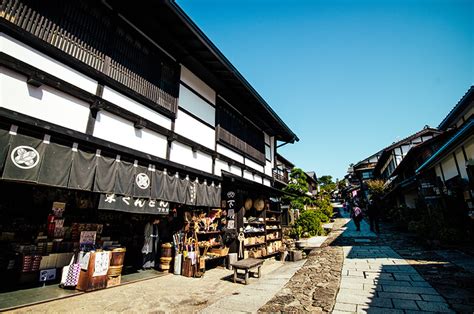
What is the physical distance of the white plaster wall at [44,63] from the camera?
13.9 ft

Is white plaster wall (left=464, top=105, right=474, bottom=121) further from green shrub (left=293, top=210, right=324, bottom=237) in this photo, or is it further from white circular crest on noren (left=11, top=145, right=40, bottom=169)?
white circular crest on noren (left=11, top=145, right=40, bottom=169)

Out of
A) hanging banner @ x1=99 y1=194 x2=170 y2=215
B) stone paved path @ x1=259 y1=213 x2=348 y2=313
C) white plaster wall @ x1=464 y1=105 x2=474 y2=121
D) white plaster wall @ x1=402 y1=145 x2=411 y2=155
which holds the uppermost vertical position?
white plaster wall @ x1=402 y1=145 x2=411 y2=155

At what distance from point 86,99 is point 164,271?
6.50 m

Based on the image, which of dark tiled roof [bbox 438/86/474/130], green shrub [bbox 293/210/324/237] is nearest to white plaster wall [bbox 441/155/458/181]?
dark tiled roof [bbox 438/86/474/130]

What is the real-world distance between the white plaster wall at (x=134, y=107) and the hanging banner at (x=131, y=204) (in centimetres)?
251

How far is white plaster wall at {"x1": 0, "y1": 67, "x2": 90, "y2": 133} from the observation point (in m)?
4.18

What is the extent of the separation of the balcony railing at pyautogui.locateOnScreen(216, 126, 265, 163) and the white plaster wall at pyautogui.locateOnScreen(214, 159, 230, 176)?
3.45ft

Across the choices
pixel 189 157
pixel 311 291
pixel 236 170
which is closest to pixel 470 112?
pixel 236 170

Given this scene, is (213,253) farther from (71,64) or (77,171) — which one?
(71,64)

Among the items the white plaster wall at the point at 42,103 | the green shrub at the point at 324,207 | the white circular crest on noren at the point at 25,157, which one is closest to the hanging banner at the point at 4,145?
the white circular crest on noren at the point at 25,157

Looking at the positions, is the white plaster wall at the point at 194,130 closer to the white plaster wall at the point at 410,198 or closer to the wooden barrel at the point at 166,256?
the wooden barrel at the point at 166,256

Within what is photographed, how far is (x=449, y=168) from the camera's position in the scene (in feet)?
39.8

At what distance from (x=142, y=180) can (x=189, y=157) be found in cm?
227

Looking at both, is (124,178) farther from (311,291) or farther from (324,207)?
(324,207)
